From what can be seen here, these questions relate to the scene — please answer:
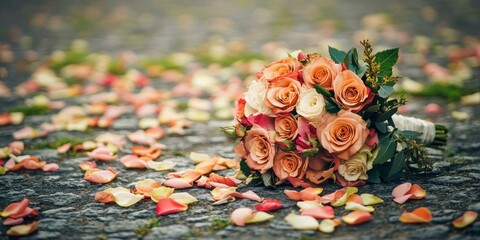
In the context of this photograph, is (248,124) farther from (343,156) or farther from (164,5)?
(164,5)

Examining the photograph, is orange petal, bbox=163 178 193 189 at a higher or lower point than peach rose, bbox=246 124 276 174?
lower

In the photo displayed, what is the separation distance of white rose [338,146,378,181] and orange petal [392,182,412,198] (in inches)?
6.5

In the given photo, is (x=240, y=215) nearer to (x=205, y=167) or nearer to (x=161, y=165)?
(x=205, y=167)

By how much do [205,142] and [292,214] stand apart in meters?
1.55

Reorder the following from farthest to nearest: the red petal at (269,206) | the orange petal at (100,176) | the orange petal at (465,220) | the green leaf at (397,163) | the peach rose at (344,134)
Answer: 1. the orange petal at (100,176)
2. the green leaf at (397,163)
3. the peach rose at (344,134)
4. the red petal at (269,206)
5. the orange petal at (465,220)

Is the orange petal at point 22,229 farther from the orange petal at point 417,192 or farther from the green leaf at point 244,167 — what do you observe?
the orange petal at point 417,192

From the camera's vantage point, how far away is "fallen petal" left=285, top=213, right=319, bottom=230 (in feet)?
7.52

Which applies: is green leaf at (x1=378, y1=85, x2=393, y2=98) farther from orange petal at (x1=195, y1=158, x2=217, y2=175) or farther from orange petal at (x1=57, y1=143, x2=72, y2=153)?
orange petal at (x1=57, y1=143, x2=72, y2=153)

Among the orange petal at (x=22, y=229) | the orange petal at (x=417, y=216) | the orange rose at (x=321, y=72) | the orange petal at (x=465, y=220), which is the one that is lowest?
the orange petal at (x=465, y=220)

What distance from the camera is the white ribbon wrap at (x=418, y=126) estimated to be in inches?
118

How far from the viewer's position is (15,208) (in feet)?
8.25

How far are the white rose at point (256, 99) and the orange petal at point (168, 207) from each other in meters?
0.61

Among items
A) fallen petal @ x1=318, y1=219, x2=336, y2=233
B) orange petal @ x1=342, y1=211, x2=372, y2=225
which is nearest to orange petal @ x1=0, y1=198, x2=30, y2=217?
fallen petal @ x1=318, y1=219, x2=336, y2=233

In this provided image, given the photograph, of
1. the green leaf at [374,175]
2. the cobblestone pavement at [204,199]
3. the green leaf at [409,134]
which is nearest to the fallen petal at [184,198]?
the cobblestone pavement at [204,199]
